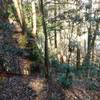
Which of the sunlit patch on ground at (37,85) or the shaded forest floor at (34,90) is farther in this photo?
the sunlit patch on ground at (37,85)

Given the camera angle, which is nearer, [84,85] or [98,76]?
[84,85]

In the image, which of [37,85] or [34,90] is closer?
[34,90]

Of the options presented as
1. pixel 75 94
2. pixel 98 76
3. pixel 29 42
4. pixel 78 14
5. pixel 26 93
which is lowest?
pixel 98 76

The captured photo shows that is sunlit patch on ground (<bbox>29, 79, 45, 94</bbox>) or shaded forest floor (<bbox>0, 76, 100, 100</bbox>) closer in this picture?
shaded forest floor (<bbox>0, 76, 100, 100</bbox>)

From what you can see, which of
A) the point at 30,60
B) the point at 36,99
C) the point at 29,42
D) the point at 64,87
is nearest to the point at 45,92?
the point at 36,99

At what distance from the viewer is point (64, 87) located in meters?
13.7

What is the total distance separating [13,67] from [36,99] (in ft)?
7.18

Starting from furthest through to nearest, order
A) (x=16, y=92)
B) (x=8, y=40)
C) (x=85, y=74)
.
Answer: (x=85, y=74) < (x=8, y=40) < (x=16, y=92)

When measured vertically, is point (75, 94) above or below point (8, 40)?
below

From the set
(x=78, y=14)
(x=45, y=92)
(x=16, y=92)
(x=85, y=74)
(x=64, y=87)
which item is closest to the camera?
(x=16, y=92)

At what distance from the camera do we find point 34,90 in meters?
12.0

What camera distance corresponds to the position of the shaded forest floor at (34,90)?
11.3 meters

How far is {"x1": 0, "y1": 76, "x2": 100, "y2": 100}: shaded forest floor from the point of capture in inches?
443

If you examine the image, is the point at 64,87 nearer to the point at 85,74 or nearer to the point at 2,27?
the point at 2,27
